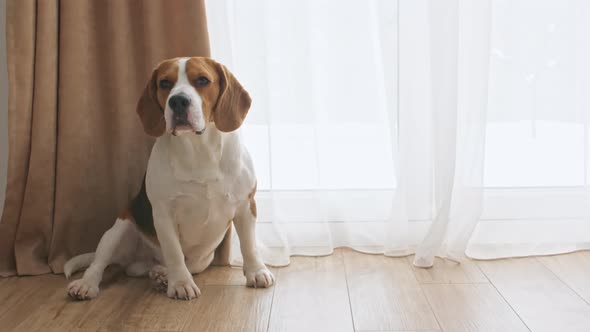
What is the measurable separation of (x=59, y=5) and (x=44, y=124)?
1.43ft

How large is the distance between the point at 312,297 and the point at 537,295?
2.29 feet

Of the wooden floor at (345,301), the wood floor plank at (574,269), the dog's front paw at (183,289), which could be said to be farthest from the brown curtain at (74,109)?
the wood floor plank at (574,269)

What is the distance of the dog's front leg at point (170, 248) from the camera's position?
2.20 meters

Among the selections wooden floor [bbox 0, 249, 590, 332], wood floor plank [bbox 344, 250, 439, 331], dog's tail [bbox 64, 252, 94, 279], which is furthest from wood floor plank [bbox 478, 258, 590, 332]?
dog's tail [bbox 64, 252, 94, 279]

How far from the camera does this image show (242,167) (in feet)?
7.41

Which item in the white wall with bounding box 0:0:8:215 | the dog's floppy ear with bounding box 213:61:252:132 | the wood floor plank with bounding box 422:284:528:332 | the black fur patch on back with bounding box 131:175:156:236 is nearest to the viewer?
the wood floor plank with bounding box 422:284:528:332

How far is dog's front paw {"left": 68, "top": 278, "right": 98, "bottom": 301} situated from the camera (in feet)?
7.10

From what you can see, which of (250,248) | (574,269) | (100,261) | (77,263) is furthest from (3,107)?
(574,269)

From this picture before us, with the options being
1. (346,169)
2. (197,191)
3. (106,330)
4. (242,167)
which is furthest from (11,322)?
(346,169)

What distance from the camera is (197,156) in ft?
7.20

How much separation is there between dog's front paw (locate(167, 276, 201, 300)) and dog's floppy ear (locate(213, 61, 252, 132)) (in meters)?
0.50

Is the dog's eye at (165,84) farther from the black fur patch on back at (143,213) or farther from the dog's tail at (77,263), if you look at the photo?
the dog's tail at (77,263)

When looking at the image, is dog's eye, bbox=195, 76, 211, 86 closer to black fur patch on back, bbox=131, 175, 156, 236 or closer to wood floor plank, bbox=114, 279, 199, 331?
black fur patch on back, bbox=131, 175, 156, 236

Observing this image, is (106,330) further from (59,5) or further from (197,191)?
(59,5)
